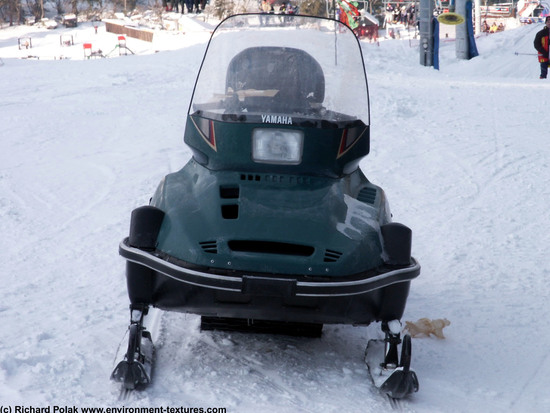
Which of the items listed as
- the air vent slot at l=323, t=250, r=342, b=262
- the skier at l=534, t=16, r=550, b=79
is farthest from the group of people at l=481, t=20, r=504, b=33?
the air vent slot at l=323, t=250, r=342, b=262

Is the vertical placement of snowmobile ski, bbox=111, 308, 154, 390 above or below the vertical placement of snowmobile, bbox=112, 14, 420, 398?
below

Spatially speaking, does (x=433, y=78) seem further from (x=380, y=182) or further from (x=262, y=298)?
(x=262, y=298)

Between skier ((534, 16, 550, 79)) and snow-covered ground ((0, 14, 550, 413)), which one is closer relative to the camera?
snow-covered ground ((0, 14, 550, 413))

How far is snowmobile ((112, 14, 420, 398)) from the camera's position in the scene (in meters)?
3.72

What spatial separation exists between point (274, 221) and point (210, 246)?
0.34 m

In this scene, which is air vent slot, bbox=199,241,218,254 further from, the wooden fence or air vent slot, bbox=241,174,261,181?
the wooden fence

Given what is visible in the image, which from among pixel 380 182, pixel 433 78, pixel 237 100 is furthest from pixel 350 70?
pixel 433 78

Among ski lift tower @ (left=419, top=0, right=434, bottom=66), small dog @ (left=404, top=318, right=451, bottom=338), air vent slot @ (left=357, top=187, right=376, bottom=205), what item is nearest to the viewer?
air vent slot @ (left=357, top=187, right=376, bottom=205)

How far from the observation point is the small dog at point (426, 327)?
15.6 ft

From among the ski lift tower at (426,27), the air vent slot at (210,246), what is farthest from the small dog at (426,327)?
the ski lift tower at (426,27)

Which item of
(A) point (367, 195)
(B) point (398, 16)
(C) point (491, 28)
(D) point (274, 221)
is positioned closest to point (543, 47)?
(A) point (367, 195)

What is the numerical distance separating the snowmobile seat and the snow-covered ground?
135 centimetres

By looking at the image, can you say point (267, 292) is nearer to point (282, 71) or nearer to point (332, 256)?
point (332, 256)

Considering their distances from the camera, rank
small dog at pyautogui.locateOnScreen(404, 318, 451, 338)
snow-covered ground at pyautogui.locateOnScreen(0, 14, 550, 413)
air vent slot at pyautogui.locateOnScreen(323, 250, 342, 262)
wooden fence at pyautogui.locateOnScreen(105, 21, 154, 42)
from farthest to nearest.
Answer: wooden fence at pyautogui.locateOnScreen(105, 21, 154, 42), small dog at pyautogui.locateOnScreen(404, 318, 451, 338), snow-covered ground at pyautogui.locateOnScreen(0, 14, 550, 413), air vent slot at pyautogui.locateOnScreen(323, 250, 342, 262)
